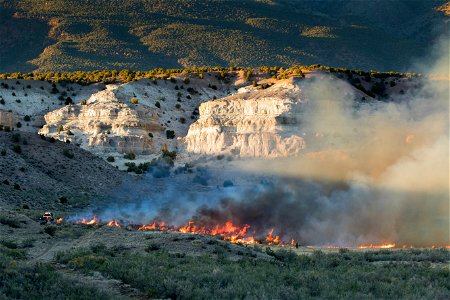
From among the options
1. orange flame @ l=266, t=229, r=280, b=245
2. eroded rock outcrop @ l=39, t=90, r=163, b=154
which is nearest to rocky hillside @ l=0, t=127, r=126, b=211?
orange flame @ l=266, t=229, r=280, b=245

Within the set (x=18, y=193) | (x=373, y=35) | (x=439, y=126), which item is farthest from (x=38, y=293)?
(x=373, y=35)

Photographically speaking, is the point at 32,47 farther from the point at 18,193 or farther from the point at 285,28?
the point at 18,193

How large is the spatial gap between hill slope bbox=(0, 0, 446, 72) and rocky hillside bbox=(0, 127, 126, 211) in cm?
6706

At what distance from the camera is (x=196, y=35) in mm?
134875

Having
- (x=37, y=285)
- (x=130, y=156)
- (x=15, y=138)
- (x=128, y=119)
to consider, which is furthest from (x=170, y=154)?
(x=37, y=285)

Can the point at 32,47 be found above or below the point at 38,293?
above

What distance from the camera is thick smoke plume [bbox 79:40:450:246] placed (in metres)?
41.3

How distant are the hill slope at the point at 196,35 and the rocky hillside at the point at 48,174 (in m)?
67.1

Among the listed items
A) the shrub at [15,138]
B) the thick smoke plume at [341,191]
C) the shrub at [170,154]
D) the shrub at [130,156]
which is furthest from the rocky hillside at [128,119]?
the thick smoke plume at [341,191]

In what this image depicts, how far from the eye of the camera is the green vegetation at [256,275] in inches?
683

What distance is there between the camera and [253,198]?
150ft

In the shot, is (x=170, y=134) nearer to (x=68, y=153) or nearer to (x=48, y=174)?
(x=68, y=153)

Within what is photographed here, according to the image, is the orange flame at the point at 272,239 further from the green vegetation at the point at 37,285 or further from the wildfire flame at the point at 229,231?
the green vegetation at the point at 37,285

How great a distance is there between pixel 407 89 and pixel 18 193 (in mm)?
45880
